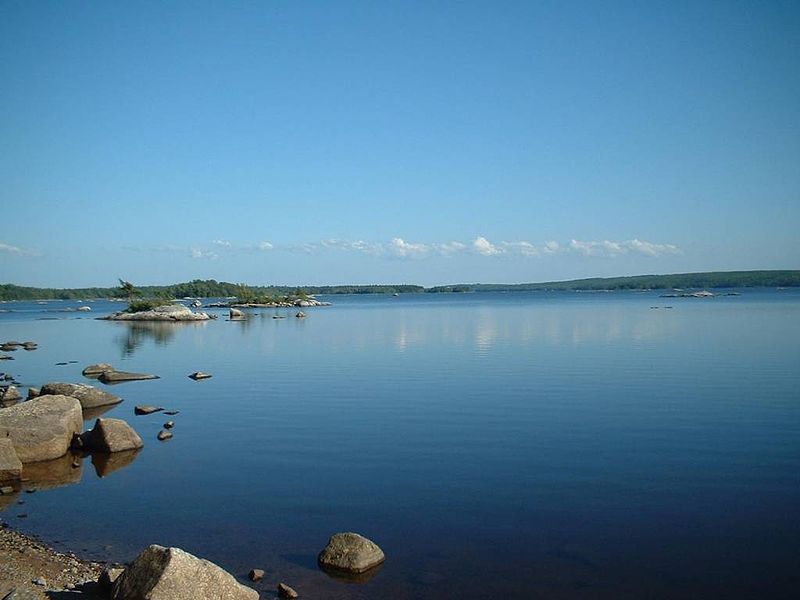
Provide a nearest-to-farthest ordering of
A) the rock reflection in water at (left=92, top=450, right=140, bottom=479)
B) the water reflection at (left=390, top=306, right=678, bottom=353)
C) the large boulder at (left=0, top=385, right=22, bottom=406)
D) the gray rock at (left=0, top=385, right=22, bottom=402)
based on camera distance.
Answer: the rock reflection in water at (left=92, top=450, right=140, bottom=479) < the large boulder at (left=0, top=385, right=22, bottom=406) < the gray rock at (left=0, top=385, right=22, bottom=402) < the water reflection at (left=390, top=306, right=678, bottom=353)

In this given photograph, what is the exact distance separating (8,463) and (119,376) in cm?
1920

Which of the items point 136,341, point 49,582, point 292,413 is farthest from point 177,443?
point 136,341

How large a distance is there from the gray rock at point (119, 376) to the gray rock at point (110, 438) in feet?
50.6

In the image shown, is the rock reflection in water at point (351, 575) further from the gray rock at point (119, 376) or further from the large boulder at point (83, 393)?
the gray rock at point (119, 376)

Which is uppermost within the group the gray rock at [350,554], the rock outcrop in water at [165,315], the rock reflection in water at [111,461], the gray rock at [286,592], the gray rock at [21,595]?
the rock outcrop in water at [165,315]

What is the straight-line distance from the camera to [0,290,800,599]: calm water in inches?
433

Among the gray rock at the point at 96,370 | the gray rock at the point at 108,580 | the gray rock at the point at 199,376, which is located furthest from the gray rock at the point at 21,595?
the gray rock at the point at 96,370

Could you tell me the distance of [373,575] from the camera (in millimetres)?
10789

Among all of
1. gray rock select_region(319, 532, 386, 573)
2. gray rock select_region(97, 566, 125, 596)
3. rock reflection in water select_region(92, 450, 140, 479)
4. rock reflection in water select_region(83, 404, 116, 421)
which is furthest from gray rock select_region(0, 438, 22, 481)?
gray rock select_region(319, 532, 386, 573)

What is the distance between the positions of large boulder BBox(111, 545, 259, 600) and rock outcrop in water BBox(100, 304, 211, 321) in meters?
92.8

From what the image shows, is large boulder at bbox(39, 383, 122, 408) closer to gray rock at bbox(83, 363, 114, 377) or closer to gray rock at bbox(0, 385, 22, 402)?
gray rock at bbox(0, 385, 22, 402)

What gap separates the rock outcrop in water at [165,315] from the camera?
3862 inches

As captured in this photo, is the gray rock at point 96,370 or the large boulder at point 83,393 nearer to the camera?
the large boulder at point 83,393

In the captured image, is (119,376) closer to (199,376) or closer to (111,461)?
(199,376)
